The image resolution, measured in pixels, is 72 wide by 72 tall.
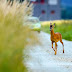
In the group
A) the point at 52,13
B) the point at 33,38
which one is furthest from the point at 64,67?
the point at 52,13

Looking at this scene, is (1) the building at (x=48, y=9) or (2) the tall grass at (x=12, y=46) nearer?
(2) the tall grass at (x=12, y=46)

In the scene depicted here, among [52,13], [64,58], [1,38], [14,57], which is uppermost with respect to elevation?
[1,38]

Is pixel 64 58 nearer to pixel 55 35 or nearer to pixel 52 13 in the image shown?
pixel 55 35

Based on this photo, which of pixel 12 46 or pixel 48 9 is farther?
pixel 48 9

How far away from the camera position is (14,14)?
8297 millimetres

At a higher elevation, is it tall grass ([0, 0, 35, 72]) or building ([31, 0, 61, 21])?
tall grass ([0, 0, 35, 72])

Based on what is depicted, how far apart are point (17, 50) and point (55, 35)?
679 centimetres

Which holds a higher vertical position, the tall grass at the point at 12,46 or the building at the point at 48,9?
the tall grass at the point at 12,46

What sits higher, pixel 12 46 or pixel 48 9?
pixel 12 46

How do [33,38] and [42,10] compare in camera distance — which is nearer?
[33,38]

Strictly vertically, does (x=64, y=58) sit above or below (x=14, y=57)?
below

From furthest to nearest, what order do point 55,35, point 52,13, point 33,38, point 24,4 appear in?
point 52,13, point 55,35, point 24,4, point 33,38

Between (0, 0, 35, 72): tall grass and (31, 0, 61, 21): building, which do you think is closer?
(0, 0, 35, 72): tall grass

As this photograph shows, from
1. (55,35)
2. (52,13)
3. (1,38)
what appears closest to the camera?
(1,38)
